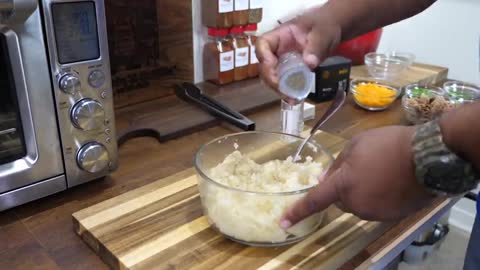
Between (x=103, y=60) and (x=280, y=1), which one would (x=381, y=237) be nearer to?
(x=103, y=60)

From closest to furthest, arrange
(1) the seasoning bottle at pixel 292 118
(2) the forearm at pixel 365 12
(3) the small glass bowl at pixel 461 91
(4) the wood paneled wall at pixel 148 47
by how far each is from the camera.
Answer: (2) the forearm at pixel 365 12
(1) the seasoning bottle at pixel 292 118
(4) the wood paneled wall at pixel 148 47
(3) the small glass bowl at pixel 461 91

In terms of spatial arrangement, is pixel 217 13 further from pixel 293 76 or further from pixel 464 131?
pixel 464 131

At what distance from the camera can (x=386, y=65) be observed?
1321 millimetres

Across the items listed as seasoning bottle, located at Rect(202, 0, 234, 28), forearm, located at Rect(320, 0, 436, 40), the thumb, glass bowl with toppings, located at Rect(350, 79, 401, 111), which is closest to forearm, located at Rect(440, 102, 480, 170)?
the thumb

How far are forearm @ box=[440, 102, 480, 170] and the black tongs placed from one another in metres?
0.54

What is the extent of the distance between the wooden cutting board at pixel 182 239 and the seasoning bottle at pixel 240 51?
57 centimetres

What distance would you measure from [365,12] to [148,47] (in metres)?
0.56

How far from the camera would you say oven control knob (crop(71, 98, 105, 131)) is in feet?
2.16

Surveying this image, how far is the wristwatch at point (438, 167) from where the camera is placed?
429 millimetres

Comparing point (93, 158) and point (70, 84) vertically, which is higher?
point (70, 84)

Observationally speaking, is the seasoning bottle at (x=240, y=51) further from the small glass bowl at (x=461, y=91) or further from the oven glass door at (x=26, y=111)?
the oven glass door at (x=26, y=111)

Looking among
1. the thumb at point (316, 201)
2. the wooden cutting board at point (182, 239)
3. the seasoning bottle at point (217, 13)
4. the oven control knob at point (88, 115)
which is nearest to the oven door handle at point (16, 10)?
the oven control knob at point (88, 115)

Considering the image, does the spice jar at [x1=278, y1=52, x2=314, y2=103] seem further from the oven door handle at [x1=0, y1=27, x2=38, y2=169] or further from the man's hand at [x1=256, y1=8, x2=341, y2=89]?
the oven door handle at [x1=0, y1=27, x2=38, y2=169]

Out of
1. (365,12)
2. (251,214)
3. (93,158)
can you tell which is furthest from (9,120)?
(365,12)
